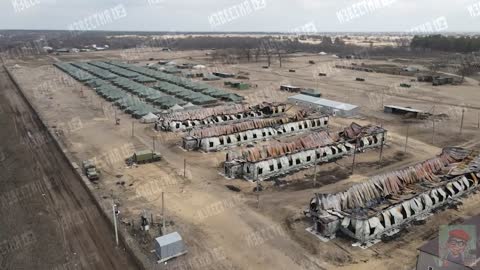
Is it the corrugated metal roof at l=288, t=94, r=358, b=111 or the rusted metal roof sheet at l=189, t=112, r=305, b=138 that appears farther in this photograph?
the corrugated metal roof at l=288, t=94, r=358, b=111

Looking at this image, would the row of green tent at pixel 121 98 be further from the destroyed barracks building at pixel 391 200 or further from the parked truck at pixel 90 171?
the destroyed barracks building at pixel 391 200

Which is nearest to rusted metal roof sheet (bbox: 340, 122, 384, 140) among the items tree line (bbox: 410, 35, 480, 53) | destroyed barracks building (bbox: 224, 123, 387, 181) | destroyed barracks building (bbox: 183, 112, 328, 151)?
destroyed barracks building (bbox: 224, 123, 387, 181)

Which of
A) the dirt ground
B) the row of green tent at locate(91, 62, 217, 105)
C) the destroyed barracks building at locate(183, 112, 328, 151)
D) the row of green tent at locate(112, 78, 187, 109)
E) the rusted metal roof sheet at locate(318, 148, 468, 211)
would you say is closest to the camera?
the dirt ground

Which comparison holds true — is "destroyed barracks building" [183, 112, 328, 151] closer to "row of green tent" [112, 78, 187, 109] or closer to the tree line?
"row of green tent" [112, 78, 187, 109]

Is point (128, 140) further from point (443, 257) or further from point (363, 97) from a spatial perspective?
point (363, 97)

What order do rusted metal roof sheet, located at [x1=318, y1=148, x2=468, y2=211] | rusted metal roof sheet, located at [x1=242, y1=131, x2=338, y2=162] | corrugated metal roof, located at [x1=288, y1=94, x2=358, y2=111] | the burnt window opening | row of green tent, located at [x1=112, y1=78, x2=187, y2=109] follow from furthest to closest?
row of green tent, located at [x1=112, y1=78, x2=187, y2=109]
corrugated metal roof, located at [x1=288, y1=94, x2=358, y2=111]
rusted metal roof sheet, located at [x1=242, y1=131, x2=338, y2=162]
rusted metal roof sheet, located at [x1=318, y1=148, x2=468, y2=211]
the burnt window opening

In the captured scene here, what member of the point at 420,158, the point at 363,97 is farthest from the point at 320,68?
the point at 420,158
